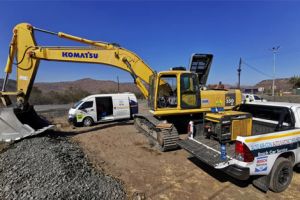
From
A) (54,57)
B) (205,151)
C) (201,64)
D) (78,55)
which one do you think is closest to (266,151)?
(205,151)

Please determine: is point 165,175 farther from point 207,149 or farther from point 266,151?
point 266,151

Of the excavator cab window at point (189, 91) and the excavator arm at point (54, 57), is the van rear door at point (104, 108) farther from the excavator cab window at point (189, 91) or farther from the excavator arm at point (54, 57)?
the excavator cab window at point (189, 91)

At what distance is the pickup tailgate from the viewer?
14.8 ft

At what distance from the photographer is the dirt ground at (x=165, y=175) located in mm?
4457

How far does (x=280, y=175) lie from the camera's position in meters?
4.49

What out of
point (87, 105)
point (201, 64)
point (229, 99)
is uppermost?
point (201, 64)

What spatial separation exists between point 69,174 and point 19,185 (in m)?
1.00

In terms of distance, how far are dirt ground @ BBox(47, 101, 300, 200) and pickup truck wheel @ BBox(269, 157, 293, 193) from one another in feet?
0.49

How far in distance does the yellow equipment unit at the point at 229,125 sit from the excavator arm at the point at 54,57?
4418mm

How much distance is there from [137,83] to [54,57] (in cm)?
381

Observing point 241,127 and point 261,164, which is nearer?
point 261,164

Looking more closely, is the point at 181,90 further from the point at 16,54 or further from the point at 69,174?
the point at 16,54

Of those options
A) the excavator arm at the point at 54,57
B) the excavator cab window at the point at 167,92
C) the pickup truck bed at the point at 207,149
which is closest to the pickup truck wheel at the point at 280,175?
the pickup truck bed at the point at 207,149

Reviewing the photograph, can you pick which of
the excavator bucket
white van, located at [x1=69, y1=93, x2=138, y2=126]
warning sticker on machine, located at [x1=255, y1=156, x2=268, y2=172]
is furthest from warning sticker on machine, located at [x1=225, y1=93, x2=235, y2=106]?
the excavator bucket
